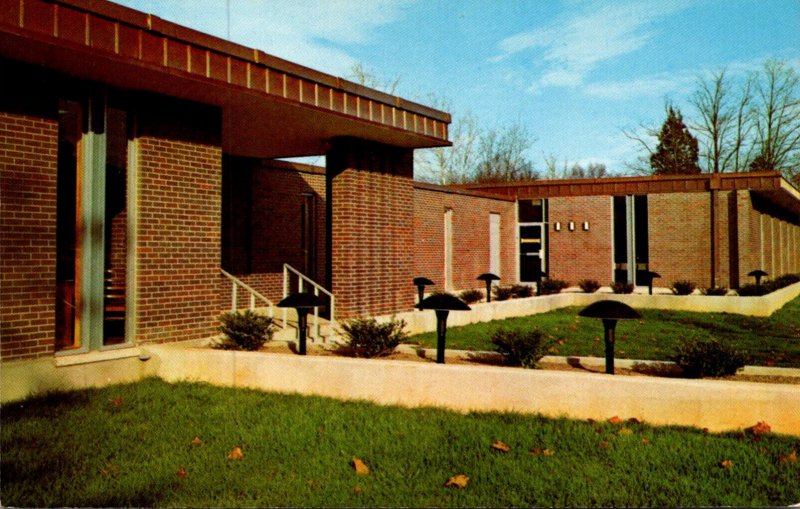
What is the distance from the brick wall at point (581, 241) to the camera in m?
22.7

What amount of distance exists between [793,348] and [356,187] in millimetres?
6915

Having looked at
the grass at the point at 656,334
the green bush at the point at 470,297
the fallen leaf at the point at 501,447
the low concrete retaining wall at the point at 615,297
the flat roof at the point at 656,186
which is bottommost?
the fallen leaf at the point at 501,447

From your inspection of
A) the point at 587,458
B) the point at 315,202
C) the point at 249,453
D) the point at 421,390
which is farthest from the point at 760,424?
the point at 315,202

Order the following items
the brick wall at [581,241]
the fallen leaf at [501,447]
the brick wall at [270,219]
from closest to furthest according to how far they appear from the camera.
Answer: the fallen leaf at [501,447], the brick wall at [270,219], the brick wall at [581,241]

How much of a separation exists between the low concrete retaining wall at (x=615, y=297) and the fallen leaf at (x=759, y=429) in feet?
22.3

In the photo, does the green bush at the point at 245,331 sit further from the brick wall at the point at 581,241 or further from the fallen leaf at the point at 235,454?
the brick wall at the point at 581,241

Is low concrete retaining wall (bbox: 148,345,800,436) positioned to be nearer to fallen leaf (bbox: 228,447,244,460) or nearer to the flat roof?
fallen leaf (bbox: 228,447,244,460)

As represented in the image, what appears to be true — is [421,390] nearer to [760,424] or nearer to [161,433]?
[161,433]

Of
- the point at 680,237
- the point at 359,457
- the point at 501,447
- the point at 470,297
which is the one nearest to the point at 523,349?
the point at 501,447

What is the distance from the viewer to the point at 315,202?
48.4ft

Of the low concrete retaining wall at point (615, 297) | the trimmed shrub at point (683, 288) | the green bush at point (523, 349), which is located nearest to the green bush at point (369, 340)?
the green bush at point (523, 349)

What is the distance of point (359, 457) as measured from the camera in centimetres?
458

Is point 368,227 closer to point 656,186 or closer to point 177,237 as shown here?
point 177,237

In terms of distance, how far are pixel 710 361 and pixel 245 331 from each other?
16.0 ft
